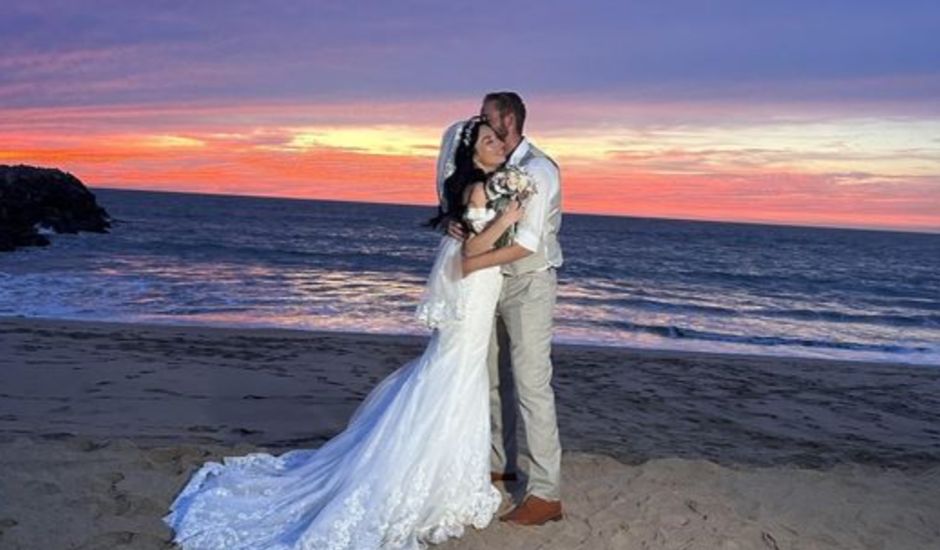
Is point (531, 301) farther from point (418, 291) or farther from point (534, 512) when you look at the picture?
point (418, 291)

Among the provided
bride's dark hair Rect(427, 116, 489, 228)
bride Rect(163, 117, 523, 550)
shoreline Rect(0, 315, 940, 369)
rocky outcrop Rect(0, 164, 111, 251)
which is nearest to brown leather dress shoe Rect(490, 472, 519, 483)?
bride Rect(163, 117, 523, 550)

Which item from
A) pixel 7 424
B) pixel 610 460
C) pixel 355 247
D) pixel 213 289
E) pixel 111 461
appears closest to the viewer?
pixel 111 461

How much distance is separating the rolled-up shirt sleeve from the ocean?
456 inches

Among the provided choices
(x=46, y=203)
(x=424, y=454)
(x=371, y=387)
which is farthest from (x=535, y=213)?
(x=46, y=203)

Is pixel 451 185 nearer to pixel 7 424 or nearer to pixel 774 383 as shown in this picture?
pixel 7 424

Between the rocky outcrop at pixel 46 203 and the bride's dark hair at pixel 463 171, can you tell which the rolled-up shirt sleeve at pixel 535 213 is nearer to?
the bride's dark hair at pixel 463 171

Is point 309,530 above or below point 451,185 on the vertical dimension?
below

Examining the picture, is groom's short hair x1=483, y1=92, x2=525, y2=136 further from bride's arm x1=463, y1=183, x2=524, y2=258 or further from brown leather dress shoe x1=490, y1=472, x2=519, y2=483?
brown leather dress shoe x1=490, y1=472, x2=519, y2=483

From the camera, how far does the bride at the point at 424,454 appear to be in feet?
14.8

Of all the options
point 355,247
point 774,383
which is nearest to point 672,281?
point 355,247

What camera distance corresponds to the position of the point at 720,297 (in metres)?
28.2

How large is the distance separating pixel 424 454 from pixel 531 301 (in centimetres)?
91

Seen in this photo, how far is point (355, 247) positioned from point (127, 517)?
131 feet

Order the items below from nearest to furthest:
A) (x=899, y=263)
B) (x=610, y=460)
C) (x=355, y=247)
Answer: (x=610, y=460) < (x=355, y=247) < (x=899, y=263)
